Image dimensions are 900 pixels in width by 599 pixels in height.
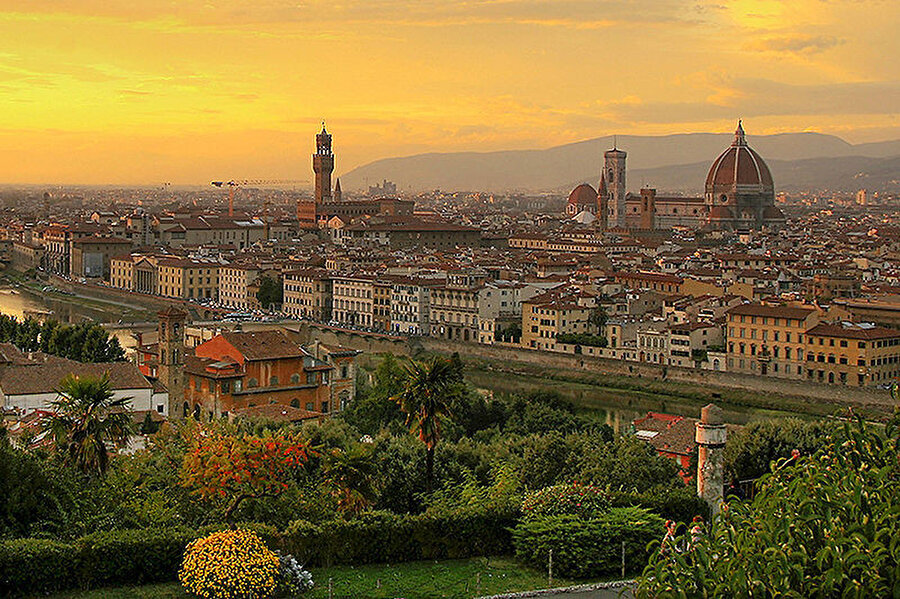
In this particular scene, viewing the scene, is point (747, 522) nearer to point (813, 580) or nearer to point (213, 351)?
point (813, 580)

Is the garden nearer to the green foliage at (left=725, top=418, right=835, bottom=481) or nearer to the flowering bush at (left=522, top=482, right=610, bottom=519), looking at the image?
the flowering bush at (left=522, top=482, right=610, bottom=519)

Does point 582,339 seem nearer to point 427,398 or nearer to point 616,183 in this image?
point 427,398

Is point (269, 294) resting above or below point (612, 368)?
above

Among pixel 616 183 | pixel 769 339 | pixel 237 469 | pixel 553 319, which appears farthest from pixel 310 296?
pixel 616 183

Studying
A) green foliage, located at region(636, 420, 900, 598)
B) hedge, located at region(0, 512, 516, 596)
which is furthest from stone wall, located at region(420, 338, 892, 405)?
green foliage, located at region(636, 420, 900, 598)

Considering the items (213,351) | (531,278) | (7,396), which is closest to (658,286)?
(531,278)
